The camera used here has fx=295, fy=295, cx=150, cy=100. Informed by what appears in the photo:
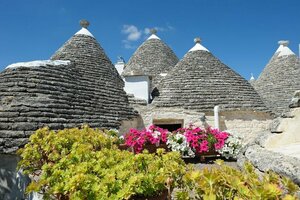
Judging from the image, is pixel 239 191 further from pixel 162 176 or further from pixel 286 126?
pixel 286 126

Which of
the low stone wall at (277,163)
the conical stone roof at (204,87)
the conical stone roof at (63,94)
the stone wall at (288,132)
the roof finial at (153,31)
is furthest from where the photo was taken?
the roof finial at (153,31)

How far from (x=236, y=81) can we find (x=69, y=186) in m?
13.5

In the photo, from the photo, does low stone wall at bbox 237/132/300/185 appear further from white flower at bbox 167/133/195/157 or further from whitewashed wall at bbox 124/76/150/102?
whitewashed wall at bbox 124/76/150/102

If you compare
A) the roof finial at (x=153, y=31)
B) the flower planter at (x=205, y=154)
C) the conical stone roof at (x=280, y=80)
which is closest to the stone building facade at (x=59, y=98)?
the flower planter at (x=205, y=154)

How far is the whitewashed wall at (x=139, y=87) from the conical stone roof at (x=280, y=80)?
6.65m

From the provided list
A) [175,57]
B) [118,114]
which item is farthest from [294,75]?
[118,114]

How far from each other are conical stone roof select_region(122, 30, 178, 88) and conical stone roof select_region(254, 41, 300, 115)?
5.57m

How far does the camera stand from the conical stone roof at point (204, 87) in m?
13.2

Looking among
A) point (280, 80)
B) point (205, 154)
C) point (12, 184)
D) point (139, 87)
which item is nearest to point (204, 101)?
point (139, 87)

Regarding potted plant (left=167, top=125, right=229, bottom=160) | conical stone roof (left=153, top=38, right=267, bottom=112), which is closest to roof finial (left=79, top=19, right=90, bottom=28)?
conical stone roof (left=153, top=38, right=267, bottom=112)

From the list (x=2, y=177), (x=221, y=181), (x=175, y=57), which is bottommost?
(x=2, y=177)

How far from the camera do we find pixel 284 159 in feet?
8.88

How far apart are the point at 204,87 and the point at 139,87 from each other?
3.09 m

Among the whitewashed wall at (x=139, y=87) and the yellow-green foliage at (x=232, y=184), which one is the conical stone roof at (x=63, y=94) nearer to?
the whitewashed wall at (x=139, y=87)
